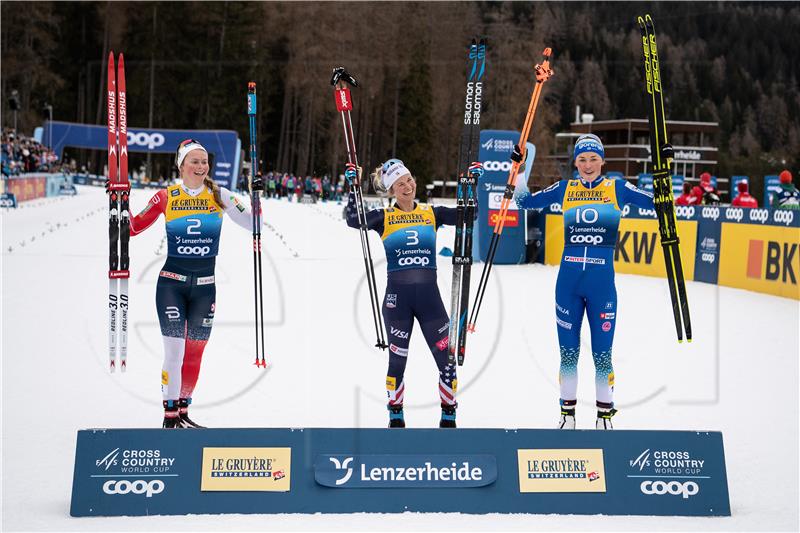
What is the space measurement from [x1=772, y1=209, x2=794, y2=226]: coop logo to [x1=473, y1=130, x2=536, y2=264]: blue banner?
475 cm

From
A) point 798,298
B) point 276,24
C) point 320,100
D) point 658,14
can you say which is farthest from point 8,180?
point 658,14

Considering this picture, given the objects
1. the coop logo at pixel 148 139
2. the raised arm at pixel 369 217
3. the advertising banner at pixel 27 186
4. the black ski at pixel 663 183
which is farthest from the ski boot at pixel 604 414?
the coop logo at pixel 148 139

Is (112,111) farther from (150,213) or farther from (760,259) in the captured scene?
(760,259)

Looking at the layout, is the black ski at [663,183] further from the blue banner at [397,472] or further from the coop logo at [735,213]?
the coop logo at [735,213]

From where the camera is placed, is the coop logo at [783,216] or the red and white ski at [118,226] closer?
the red and white ski at [118,226]

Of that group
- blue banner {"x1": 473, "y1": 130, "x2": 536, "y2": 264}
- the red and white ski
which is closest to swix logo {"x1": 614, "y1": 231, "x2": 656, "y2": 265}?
blue banner {"x1": 473, "y1": 130, "x2": 536, "y2": 264}

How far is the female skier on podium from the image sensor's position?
5371 millimetres

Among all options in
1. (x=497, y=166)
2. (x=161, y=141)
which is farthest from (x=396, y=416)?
(x=161, y=141)

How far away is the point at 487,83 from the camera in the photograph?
56562 millimetres

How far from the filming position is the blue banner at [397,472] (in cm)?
454

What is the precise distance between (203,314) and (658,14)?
469 ft

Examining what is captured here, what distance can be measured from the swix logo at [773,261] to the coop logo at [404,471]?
10372 mm

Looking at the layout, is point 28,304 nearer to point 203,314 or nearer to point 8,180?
point 203,314

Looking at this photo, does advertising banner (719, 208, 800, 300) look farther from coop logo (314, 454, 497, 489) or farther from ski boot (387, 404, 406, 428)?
coop logo (314, 454, 497, 489)
